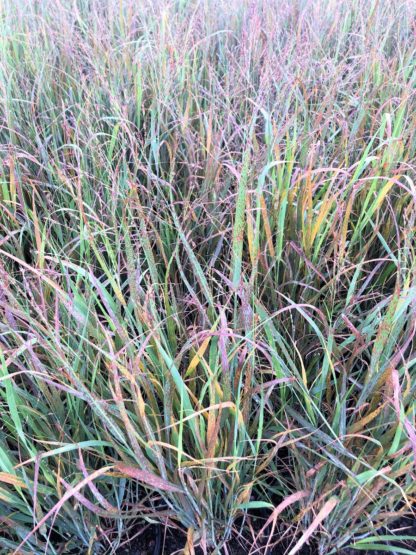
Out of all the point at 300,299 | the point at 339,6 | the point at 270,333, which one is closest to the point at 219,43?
the point at 339,6

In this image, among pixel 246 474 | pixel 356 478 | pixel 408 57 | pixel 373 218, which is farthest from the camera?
pixel 408 57

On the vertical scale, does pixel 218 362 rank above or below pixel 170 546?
above

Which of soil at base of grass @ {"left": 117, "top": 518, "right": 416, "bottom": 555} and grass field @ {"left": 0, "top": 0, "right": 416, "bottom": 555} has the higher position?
grass field @ {"left": 0, "top": 0, "right": 416, "bottom": 555}

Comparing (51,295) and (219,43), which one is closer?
(51,295)

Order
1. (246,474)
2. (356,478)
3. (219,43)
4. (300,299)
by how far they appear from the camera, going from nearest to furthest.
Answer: (356,478)
(246,474)
(300,299)
(219,43)

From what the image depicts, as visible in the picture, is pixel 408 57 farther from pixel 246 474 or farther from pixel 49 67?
pixel 246 474

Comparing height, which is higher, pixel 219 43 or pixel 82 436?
pixel 219 43

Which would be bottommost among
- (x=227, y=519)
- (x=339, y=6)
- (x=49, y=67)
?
(x=227, y=519)

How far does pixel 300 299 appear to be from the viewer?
743 mm

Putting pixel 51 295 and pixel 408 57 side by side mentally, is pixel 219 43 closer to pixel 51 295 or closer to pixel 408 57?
pixel 408 57

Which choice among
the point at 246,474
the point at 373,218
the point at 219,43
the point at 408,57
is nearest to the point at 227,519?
the point at 246,474

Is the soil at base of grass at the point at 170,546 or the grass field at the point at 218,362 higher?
the grass field at the point at 218,362

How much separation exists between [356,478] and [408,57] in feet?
3.39

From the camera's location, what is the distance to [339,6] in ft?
4.75
